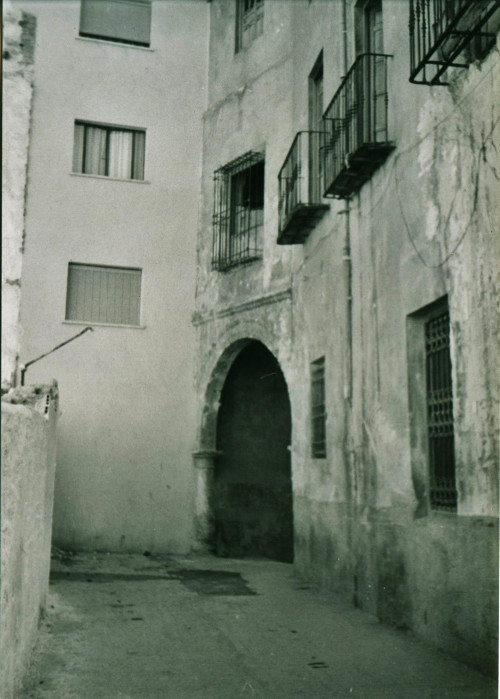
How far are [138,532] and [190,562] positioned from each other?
1.54 metres

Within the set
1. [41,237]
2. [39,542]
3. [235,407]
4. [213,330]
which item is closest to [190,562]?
[235,407]

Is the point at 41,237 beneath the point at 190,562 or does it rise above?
above

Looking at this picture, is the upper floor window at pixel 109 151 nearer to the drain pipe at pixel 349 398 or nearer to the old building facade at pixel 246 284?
the old building facade at pixel 246 284

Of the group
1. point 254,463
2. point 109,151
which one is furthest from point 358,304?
point 109,151

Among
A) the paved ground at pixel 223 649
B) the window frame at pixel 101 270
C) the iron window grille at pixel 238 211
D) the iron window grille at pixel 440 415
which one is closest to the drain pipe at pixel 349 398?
the paved ground at pixel 223 649

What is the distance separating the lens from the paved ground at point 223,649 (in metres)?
5.78

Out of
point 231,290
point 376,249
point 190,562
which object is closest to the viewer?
point 376,249

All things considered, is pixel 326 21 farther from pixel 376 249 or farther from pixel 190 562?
pixel 190 562

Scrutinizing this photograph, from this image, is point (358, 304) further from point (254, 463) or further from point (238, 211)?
point (254, 463)

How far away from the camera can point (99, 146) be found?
15.8 meters

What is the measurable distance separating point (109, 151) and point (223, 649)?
36.4 ft

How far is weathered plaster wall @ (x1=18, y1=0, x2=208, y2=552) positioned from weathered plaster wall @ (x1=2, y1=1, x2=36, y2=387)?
18 centimetres

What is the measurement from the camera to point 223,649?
23.4 ft

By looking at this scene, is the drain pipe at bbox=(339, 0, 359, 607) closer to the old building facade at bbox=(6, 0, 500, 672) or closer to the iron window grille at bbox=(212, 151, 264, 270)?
the old building facade at bbox=(6, 0, 500, 672)
